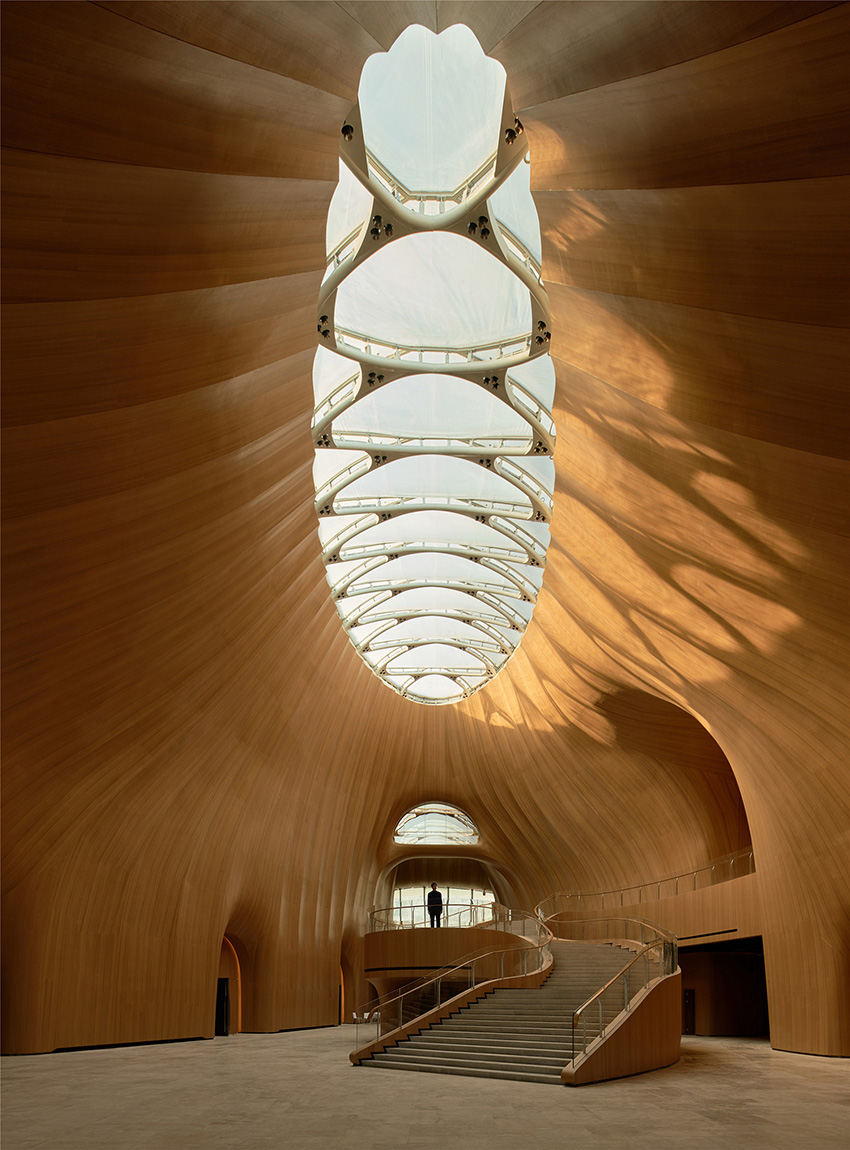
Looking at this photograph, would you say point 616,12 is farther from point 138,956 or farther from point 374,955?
point 374,955

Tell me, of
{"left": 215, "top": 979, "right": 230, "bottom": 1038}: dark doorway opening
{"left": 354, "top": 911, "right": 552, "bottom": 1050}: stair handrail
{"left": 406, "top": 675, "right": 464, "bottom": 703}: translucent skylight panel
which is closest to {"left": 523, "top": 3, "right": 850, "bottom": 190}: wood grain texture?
{"left": 354, "top": 911, "right": 552, "bottom": 1050}: stair handrail

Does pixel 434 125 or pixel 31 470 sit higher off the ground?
pixel 434 125

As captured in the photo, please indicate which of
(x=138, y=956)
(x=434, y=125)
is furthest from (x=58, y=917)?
(x=434, y=125)

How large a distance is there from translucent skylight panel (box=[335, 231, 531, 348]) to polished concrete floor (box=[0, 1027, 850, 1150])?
1043 centimetres

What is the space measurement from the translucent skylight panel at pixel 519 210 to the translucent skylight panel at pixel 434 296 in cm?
149

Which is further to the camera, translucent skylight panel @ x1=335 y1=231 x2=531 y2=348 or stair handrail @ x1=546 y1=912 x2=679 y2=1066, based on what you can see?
translucent skylight panel @ x1=335 y1=231 x2=531 y2=348

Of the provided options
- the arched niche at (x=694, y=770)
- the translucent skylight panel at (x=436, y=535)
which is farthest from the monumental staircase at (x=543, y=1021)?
the translucent skylight panel at (x=436, y=535)

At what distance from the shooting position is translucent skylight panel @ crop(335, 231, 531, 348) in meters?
13.8

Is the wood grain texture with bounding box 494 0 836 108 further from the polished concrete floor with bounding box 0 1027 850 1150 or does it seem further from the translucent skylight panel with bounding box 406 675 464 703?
the translucent skylight panel with bounding box 406 675 464 703

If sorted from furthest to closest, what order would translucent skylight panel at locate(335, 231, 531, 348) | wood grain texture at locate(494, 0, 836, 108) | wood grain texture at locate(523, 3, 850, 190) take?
translucent skylight panel at locate(335, 231, 531, 348), wood grain texture at locate(523, 3, 850, 190), wood grain texture at locate(494, 0, 836, 108)

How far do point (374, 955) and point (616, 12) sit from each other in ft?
99.8

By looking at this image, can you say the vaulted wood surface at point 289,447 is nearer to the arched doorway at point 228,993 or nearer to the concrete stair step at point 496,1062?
the arched doorway at point 228,993

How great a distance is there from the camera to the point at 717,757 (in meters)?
25.8

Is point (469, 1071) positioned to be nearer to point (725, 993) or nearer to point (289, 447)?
point (289, 447)
